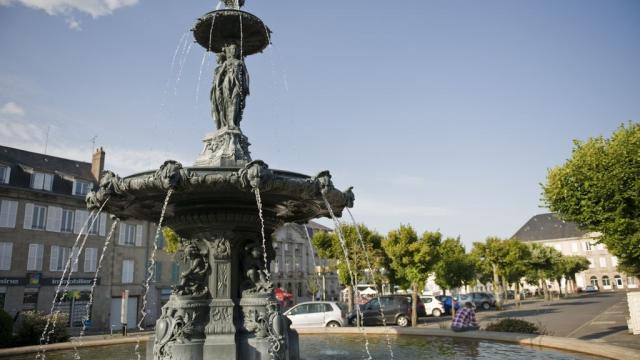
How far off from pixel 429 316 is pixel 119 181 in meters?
30.3

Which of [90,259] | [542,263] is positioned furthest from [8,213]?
[542,263]

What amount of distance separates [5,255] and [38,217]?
3.27 meters

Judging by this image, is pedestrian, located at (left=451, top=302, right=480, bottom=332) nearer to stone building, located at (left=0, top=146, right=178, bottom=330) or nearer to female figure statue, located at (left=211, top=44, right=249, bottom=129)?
female figure statue, located at (left=211, top=44, right=249, bottom=129)

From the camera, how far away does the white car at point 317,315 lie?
795 inches

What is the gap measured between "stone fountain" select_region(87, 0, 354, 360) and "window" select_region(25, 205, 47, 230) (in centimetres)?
2766

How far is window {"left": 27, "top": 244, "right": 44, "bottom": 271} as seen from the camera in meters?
31.3

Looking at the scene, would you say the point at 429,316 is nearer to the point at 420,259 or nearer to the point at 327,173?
the point at 420,259

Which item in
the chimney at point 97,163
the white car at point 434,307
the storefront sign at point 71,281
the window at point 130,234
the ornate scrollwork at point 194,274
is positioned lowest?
the white car at point 434,307

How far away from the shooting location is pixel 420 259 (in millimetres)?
25547

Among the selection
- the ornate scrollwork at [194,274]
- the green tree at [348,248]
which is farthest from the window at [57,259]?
the ornate scrollwork at [194,274]

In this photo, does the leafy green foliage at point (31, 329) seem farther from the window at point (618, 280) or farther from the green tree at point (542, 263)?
the window at point (618, 280)

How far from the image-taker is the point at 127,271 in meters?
37.0

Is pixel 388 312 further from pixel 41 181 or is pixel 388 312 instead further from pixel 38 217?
pixel 41 181

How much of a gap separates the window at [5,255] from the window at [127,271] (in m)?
8.12
